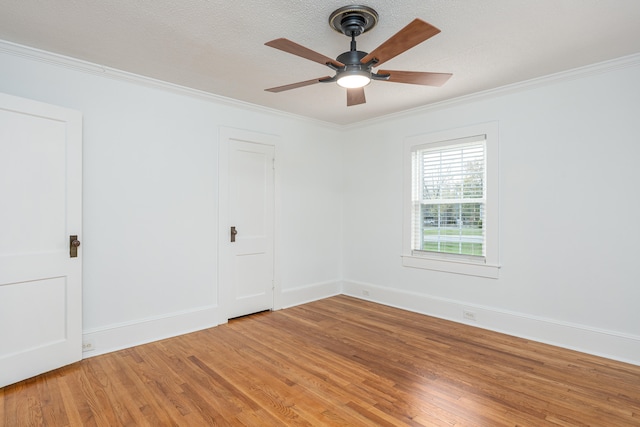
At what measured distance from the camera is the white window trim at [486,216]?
379cm

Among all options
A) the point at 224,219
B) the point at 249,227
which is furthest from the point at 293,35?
the point at 249,227

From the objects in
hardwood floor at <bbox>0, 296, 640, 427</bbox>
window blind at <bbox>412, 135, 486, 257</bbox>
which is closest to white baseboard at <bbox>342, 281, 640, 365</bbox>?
hardwood floor at <bbox>0, 296, 640, 427</bbox>

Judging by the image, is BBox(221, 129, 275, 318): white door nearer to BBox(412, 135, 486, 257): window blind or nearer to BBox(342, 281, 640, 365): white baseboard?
BBox(342, 281, 640, 365): white baseboard

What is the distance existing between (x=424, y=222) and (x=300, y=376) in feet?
8.57

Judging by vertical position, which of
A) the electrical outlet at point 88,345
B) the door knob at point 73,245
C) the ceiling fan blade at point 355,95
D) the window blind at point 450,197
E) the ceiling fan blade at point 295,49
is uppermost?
the ceiling fan blade at point 295,49

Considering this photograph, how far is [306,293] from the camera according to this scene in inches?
195

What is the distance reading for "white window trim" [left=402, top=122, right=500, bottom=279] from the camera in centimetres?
379

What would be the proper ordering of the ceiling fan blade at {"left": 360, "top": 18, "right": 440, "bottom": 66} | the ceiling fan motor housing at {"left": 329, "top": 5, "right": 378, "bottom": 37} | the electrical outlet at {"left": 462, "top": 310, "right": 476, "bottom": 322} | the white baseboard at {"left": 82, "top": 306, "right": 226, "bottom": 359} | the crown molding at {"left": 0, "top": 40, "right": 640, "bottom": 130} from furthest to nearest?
the electrical outlet at {"left": 462, "top": 310, "right": 476, "bottom": 322} → the white baseboard at {"left": 82, "top": 306, "right": 226, "bottom": 359} → the crown molding at {"left": 0, "top": 40, "right": 640, "bottom": 130} → the ceiling fan motor housing at {"left": 329, "top": 5, "right": 378, "bottom": 37} → the ceiling fan blade at {"left": 360, "top": 18, "right": 440, "bottom": 66}

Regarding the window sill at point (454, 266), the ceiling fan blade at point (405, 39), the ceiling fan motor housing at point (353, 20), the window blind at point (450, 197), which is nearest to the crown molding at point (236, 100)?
the window blind at point (450, 197)

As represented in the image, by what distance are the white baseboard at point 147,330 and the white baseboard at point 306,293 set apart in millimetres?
904

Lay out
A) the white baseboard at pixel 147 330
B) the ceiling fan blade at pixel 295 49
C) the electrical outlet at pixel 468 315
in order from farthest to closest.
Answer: the electrical outlet at pixel 468 315 < the white baseboard at pixel 147 330 < the ceiling fan blade at pixel 295 49

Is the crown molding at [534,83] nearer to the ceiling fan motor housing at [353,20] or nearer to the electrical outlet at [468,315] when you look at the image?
the ceiling fan motor housing at [353,20]

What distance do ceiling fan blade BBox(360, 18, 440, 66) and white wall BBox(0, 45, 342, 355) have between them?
2.38 meters

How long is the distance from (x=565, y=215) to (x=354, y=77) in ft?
8.48
